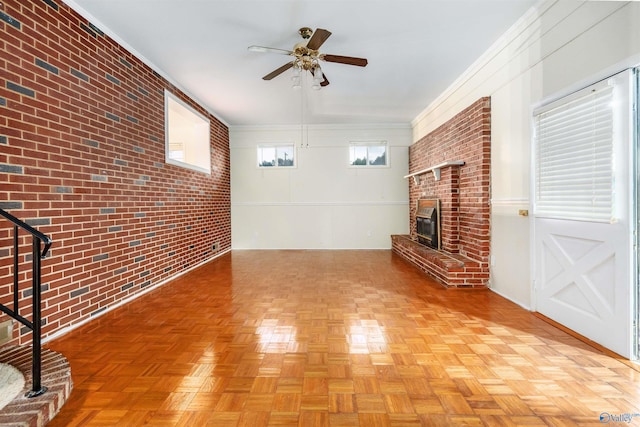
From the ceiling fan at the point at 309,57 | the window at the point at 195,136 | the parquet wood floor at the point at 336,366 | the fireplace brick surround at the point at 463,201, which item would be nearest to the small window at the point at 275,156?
the window at the point at 195,136

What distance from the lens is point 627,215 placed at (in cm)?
193

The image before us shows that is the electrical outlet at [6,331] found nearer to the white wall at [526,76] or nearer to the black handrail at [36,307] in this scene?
the black handrail at [36,307]

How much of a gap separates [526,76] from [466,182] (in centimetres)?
145

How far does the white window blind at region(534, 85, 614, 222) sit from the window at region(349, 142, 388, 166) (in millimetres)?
4076

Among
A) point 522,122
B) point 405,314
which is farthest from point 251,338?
point 522,122

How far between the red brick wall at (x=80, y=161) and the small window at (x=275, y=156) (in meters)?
2.89

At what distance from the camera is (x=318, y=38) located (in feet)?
8.48

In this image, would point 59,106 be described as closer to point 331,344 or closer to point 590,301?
point 331,344

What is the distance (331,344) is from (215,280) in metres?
2.41

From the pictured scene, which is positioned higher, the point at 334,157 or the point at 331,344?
the point at 334,157

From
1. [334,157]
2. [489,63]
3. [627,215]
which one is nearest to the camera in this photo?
[627,215]

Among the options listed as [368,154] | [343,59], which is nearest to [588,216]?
[343,59]

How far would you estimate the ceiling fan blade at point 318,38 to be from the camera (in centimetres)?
245

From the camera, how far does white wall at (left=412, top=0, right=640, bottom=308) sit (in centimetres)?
201
